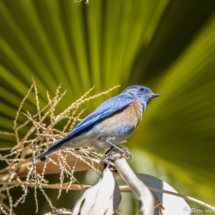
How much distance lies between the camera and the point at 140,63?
2.19m

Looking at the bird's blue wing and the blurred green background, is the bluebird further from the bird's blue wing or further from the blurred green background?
the blurred green background

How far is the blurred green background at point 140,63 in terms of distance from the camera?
1953mm

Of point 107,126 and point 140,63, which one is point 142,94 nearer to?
point 140,63

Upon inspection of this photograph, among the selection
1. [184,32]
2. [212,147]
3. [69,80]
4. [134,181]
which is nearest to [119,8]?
[184,32]

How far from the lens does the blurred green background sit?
195 cm

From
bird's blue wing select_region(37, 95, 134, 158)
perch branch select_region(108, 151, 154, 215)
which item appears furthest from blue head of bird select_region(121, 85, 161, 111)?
perch branch select_region(108, 151, 154, 215)

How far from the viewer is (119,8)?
196cm

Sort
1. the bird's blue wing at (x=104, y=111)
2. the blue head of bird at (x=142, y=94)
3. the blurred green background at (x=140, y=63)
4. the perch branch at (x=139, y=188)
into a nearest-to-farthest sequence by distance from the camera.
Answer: the perch branch at (x=139, y=188)
the bird's blue wing at (x=104, y=111)
the blurred green background at (x=140, y=63)
the blue head of bird at (x=142, y=94)

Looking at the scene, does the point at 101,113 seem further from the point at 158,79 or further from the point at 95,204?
the point at 95,204

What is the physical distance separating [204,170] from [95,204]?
3.84ft

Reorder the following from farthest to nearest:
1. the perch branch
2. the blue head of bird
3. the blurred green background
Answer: the blue head of bird
the blurred green background
the perch branch

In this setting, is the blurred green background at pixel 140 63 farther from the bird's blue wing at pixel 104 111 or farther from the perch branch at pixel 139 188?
the perch branch at pixel 139 188

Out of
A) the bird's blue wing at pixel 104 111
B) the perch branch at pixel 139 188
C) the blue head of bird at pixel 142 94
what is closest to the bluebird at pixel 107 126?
the bird's blue wing at pixel 104 111

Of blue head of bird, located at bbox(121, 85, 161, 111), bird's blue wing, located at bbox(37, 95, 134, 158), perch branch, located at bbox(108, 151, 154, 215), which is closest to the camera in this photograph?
perch branch, located at bbox(108, 151, 154, 215)
